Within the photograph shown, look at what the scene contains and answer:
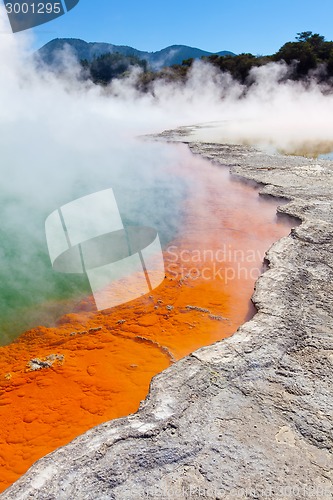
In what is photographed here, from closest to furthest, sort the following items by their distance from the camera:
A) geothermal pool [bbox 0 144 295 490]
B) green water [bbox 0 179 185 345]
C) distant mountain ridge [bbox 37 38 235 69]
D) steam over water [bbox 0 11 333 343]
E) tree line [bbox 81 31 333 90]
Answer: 1. geothermal pool [bbox 0 144 295 490]
2. green water [bbox 0 179 185 345]
3. steam over water [bbox 0 11 333 343]
4. tree line [bbox 81 31 333 90]
5. distant mountain ridge [bbox 37 38 235 69]

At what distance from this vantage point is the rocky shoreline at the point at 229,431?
162cm

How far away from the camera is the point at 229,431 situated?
72.6 inches

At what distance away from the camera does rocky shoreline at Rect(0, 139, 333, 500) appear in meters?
1.62

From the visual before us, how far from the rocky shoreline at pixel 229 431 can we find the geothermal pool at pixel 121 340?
50cm

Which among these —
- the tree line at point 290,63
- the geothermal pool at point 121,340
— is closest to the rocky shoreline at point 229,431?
the geothermal pool at point 121,340

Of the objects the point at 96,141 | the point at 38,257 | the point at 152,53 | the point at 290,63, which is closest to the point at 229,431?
the point at 38,257

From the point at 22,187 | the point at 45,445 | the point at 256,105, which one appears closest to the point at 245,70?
the point at 256,105

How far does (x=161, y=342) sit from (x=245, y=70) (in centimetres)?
2399

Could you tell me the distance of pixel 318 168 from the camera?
702 cm

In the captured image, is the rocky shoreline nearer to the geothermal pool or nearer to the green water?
the geothermal pool

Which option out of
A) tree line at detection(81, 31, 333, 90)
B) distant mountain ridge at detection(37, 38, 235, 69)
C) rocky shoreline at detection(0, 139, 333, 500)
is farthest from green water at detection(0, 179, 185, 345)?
distant mountain ridge at detection(37, 38, 235, 69)

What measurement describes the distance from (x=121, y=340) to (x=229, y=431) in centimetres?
143

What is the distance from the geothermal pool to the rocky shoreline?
1.65 feet

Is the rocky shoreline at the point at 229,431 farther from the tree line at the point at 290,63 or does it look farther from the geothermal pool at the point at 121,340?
the tree line at the point at 290,63
